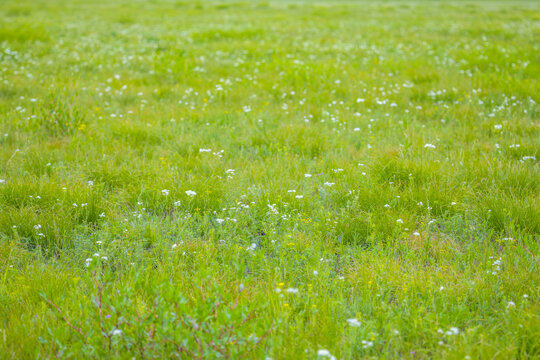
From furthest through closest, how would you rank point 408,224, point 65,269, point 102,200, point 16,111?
point 16,111
point 102,200
point 408,224
point 65,269

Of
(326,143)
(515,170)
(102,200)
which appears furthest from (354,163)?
(102,200)

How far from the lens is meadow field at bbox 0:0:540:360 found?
2.72m

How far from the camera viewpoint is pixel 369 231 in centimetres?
409

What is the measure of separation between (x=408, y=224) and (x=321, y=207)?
899 millimetres

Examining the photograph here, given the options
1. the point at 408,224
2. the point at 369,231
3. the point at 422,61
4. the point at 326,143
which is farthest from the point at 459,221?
the point at 422,61

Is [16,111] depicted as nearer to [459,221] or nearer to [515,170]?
[459,221]

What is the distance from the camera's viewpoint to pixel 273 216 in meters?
4.22

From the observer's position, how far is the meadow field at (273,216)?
2717 millimetres

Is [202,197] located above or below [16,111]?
below

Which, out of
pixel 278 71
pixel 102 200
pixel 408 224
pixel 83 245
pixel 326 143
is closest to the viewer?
pixel 83 245

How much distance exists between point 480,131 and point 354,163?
8.25 ft

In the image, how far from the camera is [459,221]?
4.15 metres

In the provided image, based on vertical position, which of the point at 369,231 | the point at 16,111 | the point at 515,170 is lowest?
the point at 369,231

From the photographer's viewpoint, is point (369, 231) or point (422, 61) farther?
point (422, 61)
